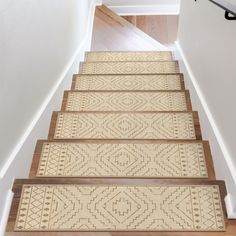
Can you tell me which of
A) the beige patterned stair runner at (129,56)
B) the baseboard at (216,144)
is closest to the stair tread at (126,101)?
the baseboard at (216,144)

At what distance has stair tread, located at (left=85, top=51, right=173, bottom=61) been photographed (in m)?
3.45

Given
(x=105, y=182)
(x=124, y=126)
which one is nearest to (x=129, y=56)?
(x=124, y=126)

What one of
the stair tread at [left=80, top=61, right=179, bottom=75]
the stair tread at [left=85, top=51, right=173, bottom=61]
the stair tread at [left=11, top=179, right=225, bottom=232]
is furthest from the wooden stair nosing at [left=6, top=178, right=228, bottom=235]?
the stair tread at [left=85, top=51, right=173, bottom=61]

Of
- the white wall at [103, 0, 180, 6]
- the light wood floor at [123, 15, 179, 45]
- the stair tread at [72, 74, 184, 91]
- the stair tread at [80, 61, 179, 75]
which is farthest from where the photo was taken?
the white wall at [103, 0, 180, 6]

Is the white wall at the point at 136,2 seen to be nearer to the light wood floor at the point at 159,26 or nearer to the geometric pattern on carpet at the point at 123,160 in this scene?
the light wood floor at the point at 159,26

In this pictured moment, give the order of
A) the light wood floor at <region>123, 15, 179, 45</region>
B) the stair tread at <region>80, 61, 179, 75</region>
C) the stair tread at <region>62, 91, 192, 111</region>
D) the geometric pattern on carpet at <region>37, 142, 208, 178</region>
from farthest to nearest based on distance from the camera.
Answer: the light wood floor at <region>123, 15, 179, 45</region> → the stair tread at <region>80, 61, 179, 75</region> → the stair tread at <region>62, 91, 192, 111</region> → the geometric pattern on carpet at <region>37, 142, 208, 178</region>

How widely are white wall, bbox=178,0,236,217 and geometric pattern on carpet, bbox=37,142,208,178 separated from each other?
146mm

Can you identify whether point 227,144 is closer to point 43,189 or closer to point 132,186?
point 132,186

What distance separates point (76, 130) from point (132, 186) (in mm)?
651

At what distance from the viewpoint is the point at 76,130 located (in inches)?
76.9

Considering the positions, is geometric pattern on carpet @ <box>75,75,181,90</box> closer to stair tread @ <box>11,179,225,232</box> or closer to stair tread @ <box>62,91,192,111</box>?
stair tread @ <box>62,91,192,111</box>

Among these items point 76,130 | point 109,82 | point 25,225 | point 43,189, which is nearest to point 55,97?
point 76,130

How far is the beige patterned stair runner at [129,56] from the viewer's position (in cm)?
345

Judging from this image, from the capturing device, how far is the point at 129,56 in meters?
3.50
